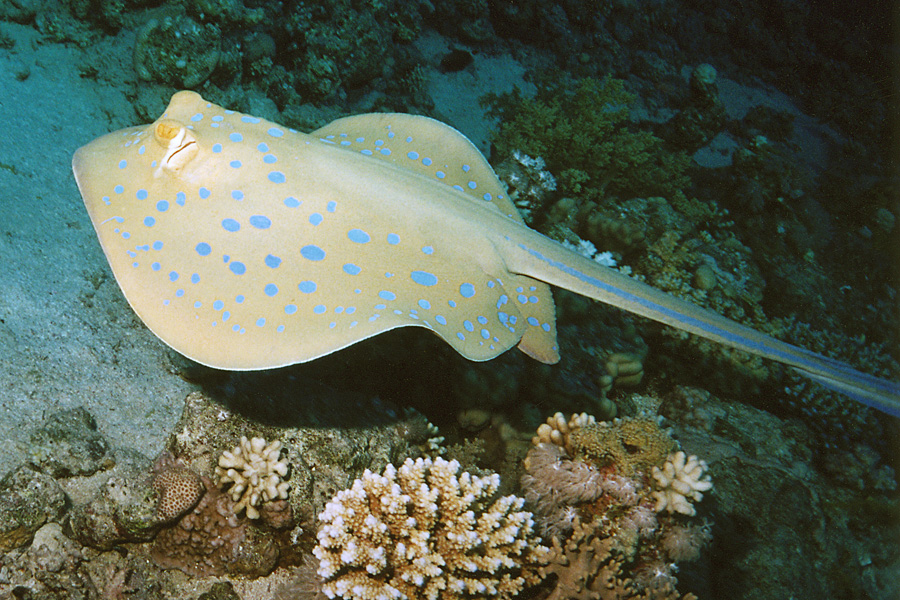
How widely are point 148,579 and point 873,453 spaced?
9374 mm

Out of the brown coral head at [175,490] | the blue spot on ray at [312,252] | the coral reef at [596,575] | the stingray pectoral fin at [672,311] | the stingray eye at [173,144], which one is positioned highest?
the stingray eye at [173,144]

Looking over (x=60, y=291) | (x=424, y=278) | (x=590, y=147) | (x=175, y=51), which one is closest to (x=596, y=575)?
(x=424, y=278)

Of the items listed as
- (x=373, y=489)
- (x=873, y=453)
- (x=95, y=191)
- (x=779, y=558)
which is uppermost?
(x=95, y=191)

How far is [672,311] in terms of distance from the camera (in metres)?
2.81

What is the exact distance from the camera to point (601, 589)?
10.2 feet

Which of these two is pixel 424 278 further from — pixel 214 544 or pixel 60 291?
pixel 60 291

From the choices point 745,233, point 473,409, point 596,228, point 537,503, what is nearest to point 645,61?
point 745,233

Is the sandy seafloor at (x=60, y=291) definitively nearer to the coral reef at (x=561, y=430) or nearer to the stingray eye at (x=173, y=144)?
the stingray eye at (x=173, y=144)

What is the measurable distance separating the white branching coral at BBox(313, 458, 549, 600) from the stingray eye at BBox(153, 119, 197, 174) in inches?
92.7

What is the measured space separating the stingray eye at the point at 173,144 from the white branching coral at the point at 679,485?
13.2ft

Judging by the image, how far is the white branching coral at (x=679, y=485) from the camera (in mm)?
3521

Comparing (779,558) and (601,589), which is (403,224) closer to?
(601,589)

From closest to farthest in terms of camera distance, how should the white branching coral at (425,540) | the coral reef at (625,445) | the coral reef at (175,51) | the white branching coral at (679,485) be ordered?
the white branching coral at (425,540) → the white branching coral at (679,485) → the coral reef at (625,445) → the coral reef at (175,51)

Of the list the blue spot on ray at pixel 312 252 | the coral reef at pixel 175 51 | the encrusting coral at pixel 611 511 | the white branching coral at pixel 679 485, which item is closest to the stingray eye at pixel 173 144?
the blue spot on ray at pixel 312 252
